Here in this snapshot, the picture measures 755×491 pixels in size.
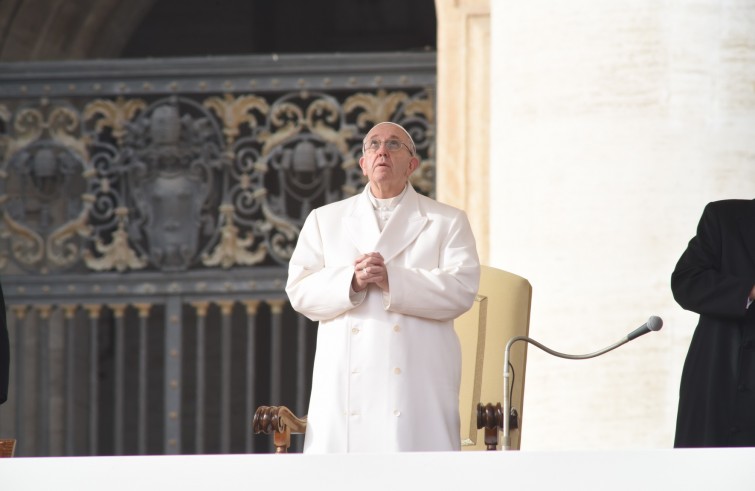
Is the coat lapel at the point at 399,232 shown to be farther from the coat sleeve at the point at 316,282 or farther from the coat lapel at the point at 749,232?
the coat lapel at the point at 749,232

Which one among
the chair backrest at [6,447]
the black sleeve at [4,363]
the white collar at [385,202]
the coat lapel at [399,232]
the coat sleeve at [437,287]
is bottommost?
the chair backrest at [6,447]

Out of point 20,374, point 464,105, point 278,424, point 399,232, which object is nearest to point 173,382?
point 20,374

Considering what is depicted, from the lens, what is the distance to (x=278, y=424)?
5.64 m

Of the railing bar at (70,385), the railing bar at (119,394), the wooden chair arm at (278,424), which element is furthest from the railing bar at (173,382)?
the wooden chair arm at (278,424)

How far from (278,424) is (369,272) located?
0.56 metres

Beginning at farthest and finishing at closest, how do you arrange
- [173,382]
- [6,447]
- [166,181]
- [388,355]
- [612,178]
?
[166,181], [173,382], [612,178], [388,355], [6,447]

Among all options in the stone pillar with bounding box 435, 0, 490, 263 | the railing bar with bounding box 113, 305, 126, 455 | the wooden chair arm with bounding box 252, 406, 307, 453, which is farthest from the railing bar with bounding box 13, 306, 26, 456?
the wooden chair arm with bounding box 252, 406, 307, 453

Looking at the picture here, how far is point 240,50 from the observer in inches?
477

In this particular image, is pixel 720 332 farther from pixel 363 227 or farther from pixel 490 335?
pixel 363 227

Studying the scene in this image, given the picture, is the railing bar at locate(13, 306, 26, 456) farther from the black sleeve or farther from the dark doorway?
the dark doorway

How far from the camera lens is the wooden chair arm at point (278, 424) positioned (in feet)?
18.4

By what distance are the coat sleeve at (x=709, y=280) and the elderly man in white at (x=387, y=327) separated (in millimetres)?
608

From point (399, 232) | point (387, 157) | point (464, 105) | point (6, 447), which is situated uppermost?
point (464, 105)

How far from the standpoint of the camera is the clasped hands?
5.43 m
